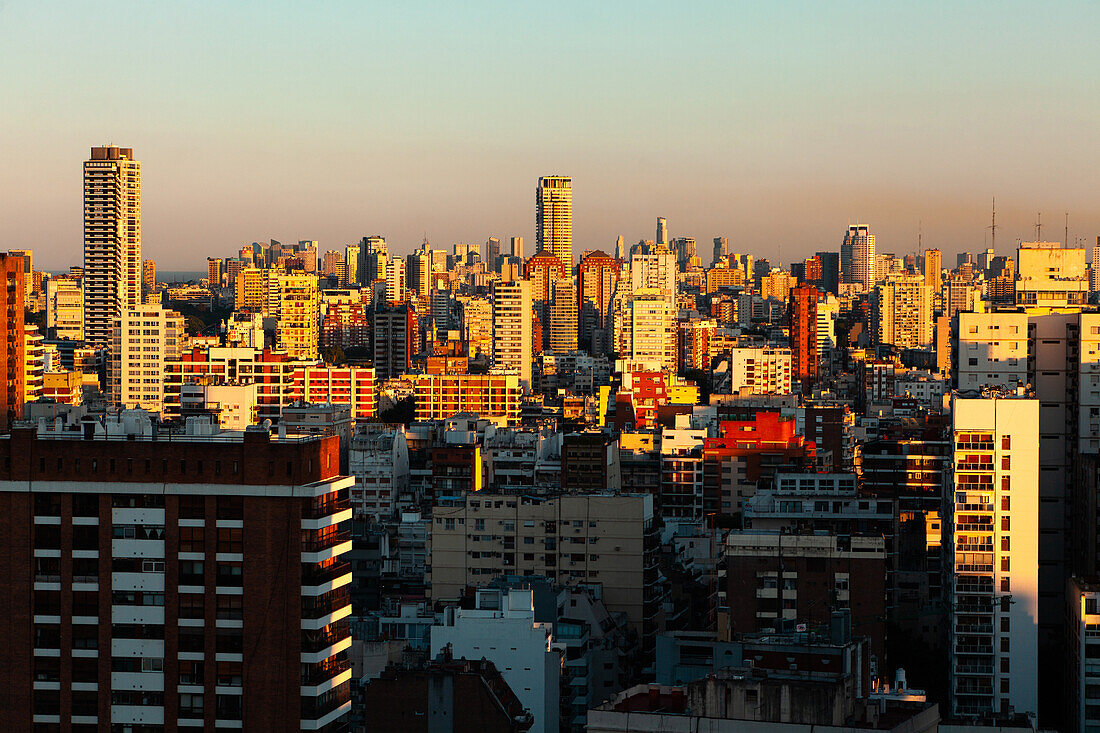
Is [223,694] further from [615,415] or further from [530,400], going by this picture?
[530,400]

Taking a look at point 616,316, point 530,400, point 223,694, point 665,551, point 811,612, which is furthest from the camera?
point 616,316

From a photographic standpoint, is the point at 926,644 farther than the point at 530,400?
No

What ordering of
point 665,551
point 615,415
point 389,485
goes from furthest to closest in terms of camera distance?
point 615,415 < point 389,485 < point 665,551

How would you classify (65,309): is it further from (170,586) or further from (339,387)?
(170,586)

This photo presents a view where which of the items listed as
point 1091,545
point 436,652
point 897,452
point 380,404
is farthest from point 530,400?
point 436,652

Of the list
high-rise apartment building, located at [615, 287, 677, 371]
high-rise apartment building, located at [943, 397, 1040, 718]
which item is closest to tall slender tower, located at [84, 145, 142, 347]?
high-rise apartment building, located at [615, 287, 677, 371]

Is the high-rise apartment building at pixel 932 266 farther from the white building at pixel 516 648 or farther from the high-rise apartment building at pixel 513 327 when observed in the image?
the white building at pixel 516 648

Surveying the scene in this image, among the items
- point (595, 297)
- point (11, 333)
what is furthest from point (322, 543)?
point (595, 297)
